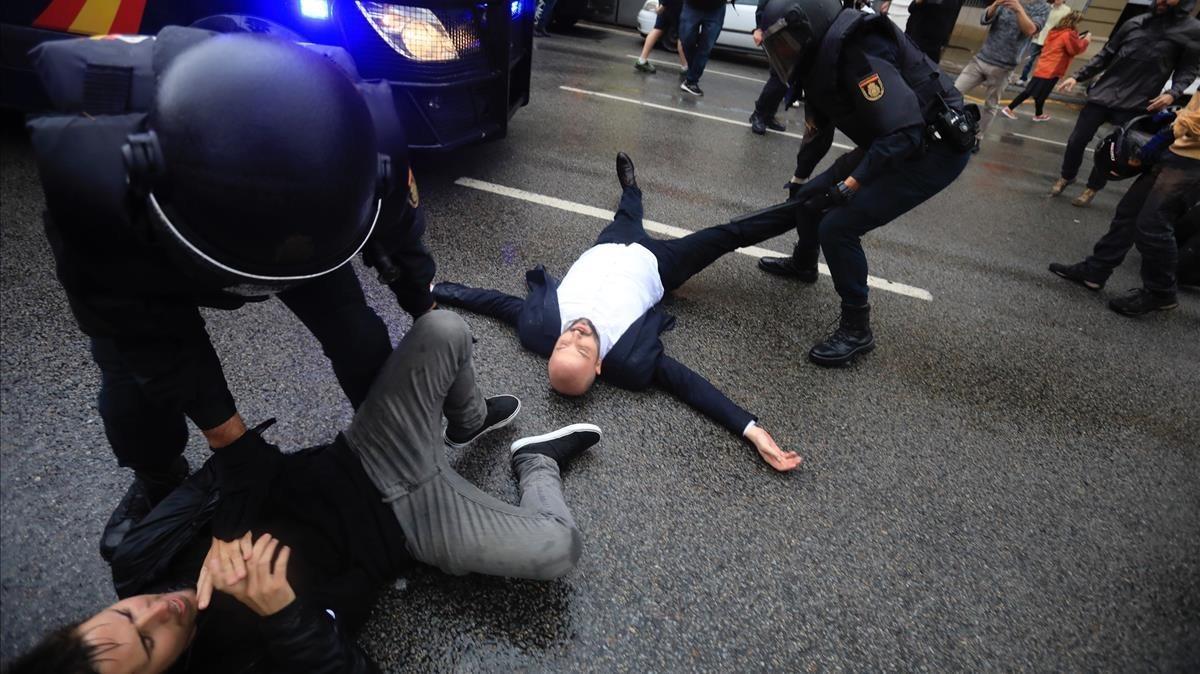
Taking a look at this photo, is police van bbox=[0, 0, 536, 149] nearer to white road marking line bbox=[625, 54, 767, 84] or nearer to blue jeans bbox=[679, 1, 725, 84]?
blue jeans bbox=[679, 1, 725, 84]

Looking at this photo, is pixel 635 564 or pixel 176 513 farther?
pixel 635 564

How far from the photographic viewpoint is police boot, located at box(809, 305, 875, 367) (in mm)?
2771

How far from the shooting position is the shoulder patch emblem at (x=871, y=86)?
93.1 inches

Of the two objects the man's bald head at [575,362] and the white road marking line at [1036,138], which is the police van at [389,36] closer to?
the man's bald head at [575,362]

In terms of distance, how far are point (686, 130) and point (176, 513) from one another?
5.36m

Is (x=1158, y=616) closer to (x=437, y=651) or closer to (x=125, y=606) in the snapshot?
(x=437, y=651)

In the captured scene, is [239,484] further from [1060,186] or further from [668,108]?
[1060,186]

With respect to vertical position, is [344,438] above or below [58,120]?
below

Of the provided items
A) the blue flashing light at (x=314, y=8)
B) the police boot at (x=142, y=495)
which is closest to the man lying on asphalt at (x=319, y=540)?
the police boot at (x=142, y=495)

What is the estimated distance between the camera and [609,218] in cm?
380

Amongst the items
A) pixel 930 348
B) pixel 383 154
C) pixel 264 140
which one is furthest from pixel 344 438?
pixel 930 348

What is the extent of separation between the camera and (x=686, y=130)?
5.82m

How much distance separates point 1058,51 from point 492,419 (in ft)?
30.8

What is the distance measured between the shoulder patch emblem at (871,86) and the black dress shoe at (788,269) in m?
1.17
